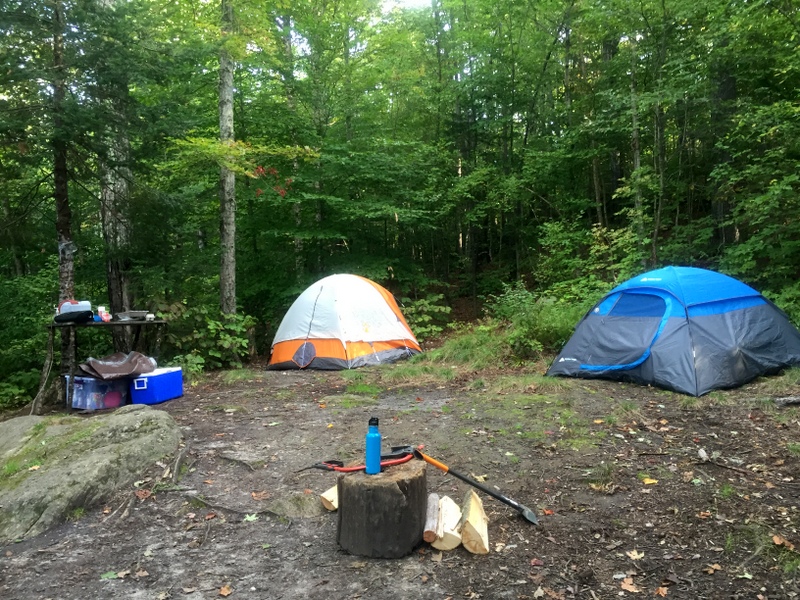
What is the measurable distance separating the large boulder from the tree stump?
186 centimetres

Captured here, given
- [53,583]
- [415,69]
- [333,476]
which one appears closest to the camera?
[53,583]

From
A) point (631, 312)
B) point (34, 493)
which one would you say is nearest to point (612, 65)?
point (631, 312)

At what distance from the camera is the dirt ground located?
2613 mm

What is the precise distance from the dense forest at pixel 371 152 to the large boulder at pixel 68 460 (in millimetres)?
3380

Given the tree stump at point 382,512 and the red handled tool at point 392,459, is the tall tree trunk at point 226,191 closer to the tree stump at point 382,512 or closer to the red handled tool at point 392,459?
the red handled tool at point 392,459

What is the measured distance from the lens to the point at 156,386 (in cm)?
626

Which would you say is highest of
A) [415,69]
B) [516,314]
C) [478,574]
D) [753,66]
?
[415,69]

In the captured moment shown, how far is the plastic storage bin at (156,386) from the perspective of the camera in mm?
6160

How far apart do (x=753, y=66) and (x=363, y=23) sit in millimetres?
8843

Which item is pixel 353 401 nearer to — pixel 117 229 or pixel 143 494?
pixel 143 494

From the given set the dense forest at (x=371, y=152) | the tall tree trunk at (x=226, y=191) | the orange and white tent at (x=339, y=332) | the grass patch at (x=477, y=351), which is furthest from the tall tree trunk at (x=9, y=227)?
the grass patch at (x=477, y=351)

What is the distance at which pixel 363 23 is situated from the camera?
13414mm

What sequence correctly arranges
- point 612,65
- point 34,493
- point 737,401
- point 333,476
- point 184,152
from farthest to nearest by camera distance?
point 612,65 < point 184,152 < point 737,401 < point 333,476 < point 34,493

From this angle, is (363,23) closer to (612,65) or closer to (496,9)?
(496,9)
